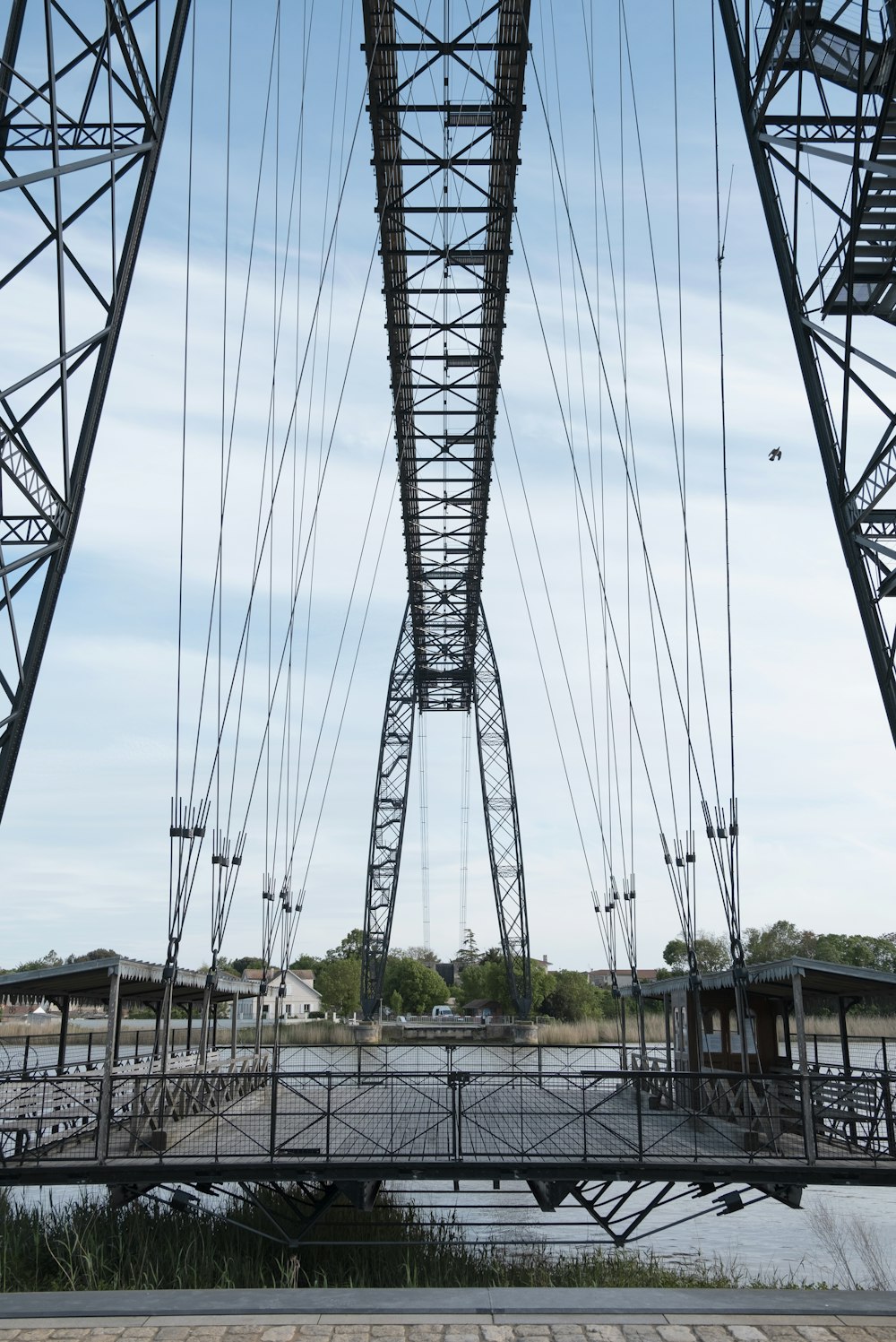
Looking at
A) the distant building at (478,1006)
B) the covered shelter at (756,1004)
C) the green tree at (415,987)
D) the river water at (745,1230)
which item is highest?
the covered shelter at (756,1004)

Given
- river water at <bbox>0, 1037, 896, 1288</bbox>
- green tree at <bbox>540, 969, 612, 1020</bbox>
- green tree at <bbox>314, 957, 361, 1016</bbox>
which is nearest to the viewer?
river water at <bbox>0, 1037, 896, 1288</bbox>

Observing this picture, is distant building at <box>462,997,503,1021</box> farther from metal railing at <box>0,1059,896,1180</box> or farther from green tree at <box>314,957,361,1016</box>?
metal railing at <box>0,1059,896,1180</box>

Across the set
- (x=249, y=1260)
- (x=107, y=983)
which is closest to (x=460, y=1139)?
(x=249, y=1260)

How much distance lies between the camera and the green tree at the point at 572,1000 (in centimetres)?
5978

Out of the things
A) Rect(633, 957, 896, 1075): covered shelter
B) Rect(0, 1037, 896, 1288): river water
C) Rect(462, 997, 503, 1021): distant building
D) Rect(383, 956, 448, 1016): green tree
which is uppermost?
Rect(633, 957, 896, 1075): covered shelter

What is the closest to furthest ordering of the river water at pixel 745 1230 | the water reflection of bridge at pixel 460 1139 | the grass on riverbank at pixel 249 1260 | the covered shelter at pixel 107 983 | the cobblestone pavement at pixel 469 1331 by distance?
the cobblestone pavement at pixel 469 1331 → the grass on riverbank at pixel 249 1260 → the water reflection of bridge at pixel 460 1139 → the covered shelter at pixel 107 983 → the river water at pixel 745 1230

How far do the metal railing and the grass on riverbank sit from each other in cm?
77

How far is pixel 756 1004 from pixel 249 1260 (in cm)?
841

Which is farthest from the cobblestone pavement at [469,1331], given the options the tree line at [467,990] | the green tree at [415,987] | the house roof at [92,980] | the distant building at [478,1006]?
the green tree at [415,987]

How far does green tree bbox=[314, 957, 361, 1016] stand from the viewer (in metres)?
66.2

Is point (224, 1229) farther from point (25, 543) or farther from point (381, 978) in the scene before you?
point (381, 978)

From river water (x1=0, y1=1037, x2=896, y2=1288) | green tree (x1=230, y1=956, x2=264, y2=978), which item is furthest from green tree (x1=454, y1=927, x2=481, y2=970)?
river water (x1=0, y1=1037, x2=896, y2=1288)

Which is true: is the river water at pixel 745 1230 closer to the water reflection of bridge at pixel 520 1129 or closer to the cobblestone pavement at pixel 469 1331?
the water reflection of bridge at pixel 520 1129

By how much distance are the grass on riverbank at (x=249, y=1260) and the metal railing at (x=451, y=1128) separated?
771mm
